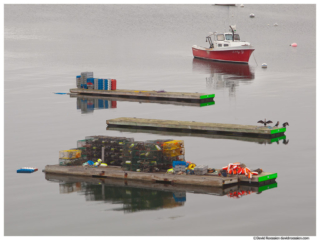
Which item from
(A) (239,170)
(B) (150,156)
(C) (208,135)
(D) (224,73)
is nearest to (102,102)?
(C) (208,135)

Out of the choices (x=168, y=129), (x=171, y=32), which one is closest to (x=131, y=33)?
(x=171, y=32)

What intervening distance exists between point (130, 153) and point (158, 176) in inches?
62.7

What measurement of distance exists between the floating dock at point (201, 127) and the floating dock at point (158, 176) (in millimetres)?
9117

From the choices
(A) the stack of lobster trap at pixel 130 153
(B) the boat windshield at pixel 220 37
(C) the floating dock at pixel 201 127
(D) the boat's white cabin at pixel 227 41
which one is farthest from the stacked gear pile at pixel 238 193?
(B) the boat windshield at pixel 220 37

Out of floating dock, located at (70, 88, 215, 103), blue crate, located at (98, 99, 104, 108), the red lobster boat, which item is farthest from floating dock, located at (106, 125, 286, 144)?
the red lobster boat

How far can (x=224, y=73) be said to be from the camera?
68625 mm

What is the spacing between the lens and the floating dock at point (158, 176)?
2428 cm

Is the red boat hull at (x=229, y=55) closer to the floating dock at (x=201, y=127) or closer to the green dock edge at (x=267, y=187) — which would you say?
the floating dock at (x=201, y=127)

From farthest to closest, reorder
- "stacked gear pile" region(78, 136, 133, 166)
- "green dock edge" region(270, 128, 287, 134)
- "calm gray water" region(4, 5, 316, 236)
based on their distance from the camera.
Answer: "green dock edge" region(270, 128, 287, 134)
"stacked gear pile" region(78, 136, 133, 166)
"calm gray water" region(4, 5, 316, 236)

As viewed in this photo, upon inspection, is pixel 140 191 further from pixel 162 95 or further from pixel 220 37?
pixel 220 37

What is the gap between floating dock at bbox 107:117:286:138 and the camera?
34094 millimetres

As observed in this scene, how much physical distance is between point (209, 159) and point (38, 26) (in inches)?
5060

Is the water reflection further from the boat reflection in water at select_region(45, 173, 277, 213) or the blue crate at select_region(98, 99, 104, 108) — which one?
the boat reflection in water at select_region(45, 173, 277, 213)

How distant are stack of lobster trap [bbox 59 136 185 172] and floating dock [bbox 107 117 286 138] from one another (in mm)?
8600
